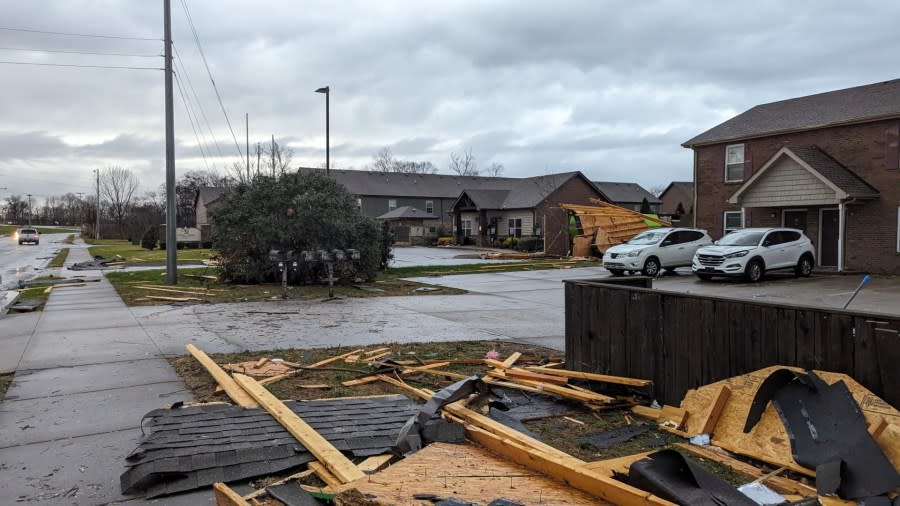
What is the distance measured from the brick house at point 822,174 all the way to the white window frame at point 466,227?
30.8 metres

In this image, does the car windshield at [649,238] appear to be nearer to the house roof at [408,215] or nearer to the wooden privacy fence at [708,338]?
the wooden privacy fence at [708,338]

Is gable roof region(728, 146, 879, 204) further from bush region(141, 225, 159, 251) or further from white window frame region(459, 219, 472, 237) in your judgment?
bush region(141, 225, 159, 251)

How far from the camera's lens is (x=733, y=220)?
28172 millimetres

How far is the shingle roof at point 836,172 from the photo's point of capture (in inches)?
888

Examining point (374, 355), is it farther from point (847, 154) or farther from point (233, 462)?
point (847, 154)

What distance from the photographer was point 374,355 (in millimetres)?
9086

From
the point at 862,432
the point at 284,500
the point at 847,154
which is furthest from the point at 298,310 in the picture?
the point at 847,154

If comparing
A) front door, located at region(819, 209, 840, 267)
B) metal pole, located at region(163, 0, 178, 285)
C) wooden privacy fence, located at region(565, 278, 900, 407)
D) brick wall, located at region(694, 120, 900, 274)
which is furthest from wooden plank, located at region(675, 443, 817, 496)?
front door, located at region(819, 209, 840, 267)

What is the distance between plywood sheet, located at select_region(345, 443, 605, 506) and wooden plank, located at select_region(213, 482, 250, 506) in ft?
2.19

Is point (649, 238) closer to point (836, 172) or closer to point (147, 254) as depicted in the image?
point (836, 172)

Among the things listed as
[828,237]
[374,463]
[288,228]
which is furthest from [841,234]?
[374,463]

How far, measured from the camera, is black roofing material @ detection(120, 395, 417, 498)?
4.52 m

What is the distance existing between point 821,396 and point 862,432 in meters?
0.44

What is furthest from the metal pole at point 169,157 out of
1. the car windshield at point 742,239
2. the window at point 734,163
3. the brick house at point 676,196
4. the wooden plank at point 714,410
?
the brick house at point 676,196
